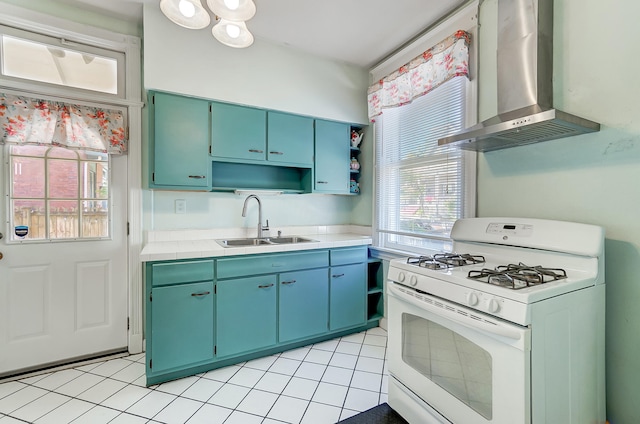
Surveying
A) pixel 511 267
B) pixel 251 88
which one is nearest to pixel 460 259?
pixel 511 267

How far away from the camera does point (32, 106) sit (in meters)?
2.02

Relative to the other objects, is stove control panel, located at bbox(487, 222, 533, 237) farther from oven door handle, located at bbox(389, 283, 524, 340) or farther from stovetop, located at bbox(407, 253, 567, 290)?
oven door handle, located at bbox(389, 283, 524, 340)

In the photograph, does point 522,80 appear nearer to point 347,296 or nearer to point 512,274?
point 512,274

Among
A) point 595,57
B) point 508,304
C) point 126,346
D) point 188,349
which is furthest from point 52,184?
point 595,57

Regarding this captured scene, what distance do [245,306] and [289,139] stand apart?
153 centimetres

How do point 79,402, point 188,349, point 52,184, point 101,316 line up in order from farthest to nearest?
point 101,316 → point 52,184 → point 188,349 → point 79,402

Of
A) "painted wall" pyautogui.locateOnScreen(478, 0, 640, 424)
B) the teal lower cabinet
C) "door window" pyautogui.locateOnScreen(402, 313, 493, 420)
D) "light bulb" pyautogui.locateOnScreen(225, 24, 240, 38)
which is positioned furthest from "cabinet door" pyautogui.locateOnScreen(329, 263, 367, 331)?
"light bulb" pyautogui.locateOnScreen(225, 24, 240, 38)

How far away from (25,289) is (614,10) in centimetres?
395

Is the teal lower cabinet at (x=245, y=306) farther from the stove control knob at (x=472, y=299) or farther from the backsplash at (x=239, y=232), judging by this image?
the stove control knob at (x=472, y=299)

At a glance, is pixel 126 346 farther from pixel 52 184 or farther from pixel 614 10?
pixel 614 10

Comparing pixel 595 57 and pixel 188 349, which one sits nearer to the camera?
pixel 595 57

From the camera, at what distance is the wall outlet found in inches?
99.6

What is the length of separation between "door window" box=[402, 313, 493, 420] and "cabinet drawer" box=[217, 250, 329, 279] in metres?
1.05

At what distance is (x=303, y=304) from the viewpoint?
245 centimetres
